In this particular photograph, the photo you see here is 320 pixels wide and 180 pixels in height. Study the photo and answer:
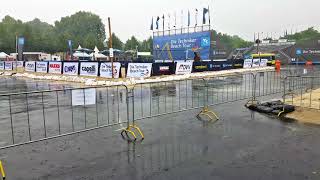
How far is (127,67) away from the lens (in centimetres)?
2723

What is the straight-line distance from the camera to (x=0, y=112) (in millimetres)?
→ 12938

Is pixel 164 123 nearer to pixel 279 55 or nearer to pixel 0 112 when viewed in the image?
pixel 0 112

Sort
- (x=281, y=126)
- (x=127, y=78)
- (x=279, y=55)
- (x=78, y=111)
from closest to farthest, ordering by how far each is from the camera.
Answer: (x=281, y=126), (x=78, y=111), (x=127, y=78), (x=279, y=55)

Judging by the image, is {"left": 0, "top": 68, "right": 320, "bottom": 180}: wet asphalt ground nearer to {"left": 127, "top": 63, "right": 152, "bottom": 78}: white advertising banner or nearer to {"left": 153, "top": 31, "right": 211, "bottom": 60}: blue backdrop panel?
A: {"left": 127, "top": 63, "right": 152, "bottom": 78}: white advertising banner

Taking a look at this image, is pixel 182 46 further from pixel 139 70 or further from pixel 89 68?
pixel 139 70

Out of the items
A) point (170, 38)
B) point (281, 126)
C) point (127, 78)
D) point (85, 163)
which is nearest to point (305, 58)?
point (170, 38)

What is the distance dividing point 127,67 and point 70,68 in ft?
24.4

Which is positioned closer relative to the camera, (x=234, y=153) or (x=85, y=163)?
(x=85, y=163)

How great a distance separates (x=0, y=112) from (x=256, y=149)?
398 inches

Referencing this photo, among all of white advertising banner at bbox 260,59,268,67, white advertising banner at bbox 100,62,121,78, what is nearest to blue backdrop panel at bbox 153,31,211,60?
white advertising banner at bbox 260,59,268,67

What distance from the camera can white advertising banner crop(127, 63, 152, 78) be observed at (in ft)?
89.4

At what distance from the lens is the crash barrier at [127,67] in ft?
89.5

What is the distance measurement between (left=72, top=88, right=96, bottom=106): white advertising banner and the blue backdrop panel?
4518 cm

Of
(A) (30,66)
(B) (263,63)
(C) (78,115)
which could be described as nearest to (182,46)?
(B) (263,63)
